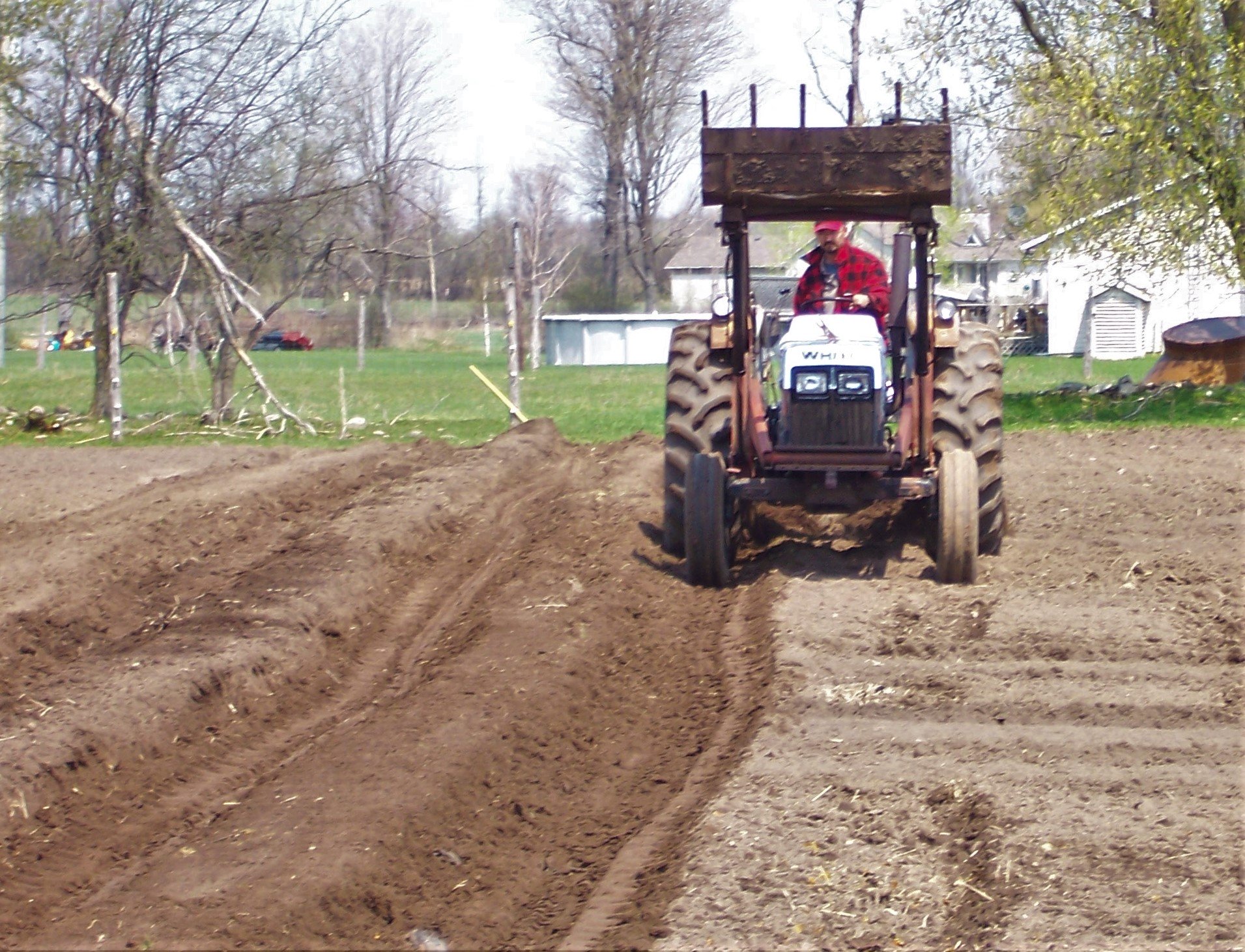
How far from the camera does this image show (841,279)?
9008 mm

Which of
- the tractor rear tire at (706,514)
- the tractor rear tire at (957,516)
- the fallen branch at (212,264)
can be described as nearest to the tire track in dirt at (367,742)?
the tractor rear tire at (706,514)

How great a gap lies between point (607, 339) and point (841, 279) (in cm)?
4322

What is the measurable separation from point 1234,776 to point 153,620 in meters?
5.78

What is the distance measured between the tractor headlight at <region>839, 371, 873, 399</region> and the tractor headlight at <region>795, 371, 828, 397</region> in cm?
10

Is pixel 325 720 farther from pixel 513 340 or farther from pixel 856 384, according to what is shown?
pixel 513 340

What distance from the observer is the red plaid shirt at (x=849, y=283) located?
891 centimetres

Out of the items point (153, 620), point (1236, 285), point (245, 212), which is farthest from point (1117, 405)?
point (153, 620)

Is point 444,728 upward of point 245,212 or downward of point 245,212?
downward

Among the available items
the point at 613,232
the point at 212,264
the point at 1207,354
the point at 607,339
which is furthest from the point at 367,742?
the point at 613,232

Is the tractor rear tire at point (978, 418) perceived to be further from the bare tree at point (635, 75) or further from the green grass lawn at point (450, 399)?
the bare tree at point (635, 75)

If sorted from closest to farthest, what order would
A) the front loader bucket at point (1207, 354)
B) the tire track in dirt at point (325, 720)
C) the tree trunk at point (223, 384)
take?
the tire track in dirt at point (325, 720) → the tree trunk at point (223, 384) → the front loader bucket at point (1207, 354)

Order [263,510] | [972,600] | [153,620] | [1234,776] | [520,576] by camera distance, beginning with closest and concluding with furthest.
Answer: [1234,776] < [972,600] < [153,620] < [520,576] < [263,510]

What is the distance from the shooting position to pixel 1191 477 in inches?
486

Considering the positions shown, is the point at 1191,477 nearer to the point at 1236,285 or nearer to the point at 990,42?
the point at 1236,285
